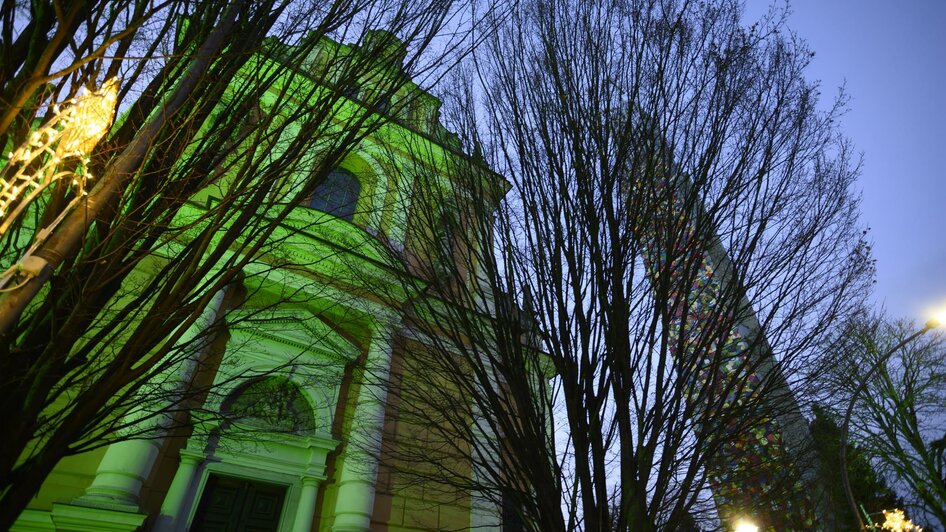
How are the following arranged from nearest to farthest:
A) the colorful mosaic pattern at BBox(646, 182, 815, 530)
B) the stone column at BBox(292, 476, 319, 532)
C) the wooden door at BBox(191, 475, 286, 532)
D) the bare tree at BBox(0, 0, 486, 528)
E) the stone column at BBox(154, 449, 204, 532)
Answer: the bare tree at BBox(0, 0, 486, 528), the colorful mosaic pattern at BBox(646, 182, 815, 530), the stone column at BBox(154, 449, 204, 532), the wooden door at BBox(191, 475, 286, 532), the stone column at BBox(292, 476, 319, 532)

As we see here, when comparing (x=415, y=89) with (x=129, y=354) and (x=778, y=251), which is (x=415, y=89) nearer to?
(x=129, y=354)

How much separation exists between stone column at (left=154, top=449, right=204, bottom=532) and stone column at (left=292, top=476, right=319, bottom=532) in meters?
1.51

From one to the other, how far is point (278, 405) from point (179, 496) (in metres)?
1.83

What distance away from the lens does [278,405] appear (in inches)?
319

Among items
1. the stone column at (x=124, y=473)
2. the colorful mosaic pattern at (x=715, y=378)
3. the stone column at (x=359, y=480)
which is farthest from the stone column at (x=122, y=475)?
the colorful mosaic pattern at (x=715, y=378)

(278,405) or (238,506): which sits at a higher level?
(278,405)

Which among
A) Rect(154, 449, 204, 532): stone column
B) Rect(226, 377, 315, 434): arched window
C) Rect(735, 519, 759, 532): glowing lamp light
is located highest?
Rect(226, 377, 315, 434): arched window

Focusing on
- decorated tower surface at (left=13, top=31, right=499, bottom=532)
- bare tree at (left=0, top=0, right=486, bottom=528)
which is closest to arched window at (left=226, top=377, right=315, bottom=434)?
decorated tower surface at (left=13, top=31, right=499, bottom=532)

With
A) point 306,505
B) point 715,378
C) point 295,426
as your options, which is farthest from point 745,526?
point 295,426

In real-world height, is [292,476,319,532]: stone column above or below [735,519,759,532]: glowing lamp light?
above

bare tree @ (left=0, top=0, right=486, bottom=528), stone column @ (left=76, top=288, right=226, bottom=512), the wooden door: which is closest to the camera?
bare tree @ (left=0, top=0, right=486, bottom=528)

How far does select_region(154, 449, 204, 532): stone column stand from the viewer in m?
6.45

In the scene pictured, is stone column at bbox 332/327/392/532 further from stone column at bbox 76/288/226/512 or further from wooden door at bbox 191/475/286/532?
stone column at bbox 76/288/226/512

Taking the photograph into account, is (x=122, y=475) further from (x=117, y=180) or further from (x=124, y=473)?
(x=117, y=180)
